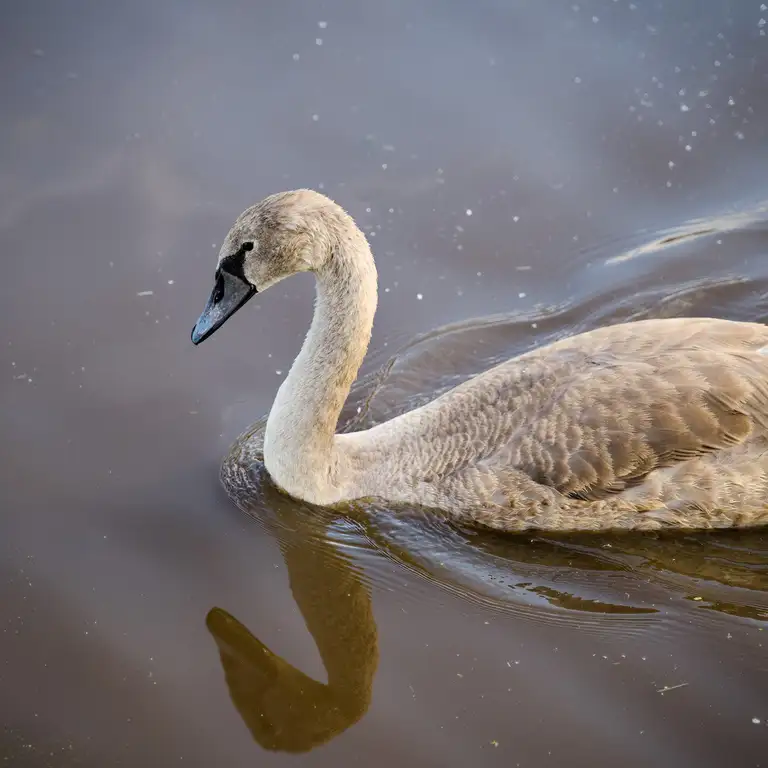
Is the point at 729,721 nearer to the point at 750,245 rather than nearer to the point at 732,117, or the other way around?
the point at 750,245

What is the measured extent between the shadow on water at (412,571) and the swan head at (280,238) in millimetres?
1318

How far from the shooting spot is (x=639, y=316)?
813 centimetres

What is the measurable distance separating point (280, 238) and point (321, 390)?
0.99 m

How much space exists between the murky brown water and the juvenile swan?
0.24m

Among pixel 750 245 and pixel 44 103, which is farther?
pixel 44 103

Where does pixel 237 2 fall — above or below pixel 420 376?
above

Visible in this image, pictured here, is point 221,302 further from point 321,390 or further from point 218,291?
point 321,390

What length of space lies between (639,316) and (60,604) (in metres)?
4.74

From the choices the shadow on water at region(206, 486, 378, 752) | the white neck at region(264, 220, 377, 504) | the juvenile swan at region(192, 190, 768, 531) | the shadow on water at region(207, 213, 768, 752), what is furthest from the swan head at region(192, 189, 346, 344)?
the shadow on water at region(206, 486, 378, 752)

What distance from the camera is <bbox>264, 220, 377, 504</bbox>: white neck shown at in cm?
623

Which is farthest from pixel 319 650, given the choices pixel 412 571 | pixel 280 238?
pixel 280 238

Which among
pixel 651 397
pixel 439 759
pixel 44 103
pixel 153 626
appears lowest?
pixel 439 759

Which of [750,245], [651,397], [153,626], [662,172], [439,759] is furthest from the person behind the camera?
[662,172]

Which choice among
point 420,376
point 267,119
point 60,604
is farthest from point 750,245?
point 60,604
